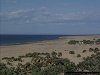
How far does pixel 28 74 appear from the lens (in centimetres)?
1509

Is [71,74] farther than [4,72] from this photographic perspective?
No

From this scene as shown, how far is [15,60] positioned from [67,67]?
7.20 metres

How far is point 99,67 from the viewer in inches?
655

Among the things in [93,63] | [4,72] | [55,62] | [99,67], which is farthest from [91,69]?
[4,72]

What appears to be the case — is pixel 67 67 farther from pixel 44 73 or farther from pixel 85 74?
pixel 85 74

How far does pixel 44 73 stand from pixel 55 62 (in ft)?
15.2

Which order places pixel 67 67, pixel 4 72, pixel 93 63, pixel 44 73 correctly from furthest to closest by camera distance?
pixel 93 63, pixel 67 67, pixel 44 73, pixel 4 72

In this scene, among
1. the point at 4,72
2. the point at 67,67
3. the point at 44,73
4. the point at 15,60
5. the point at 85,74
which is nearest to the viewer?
the point at 85,74

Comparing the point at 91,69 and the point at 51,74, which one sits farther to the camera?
the point at 91,69

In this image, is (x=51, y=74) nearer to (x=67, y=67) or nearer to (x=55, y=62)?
(x=67, y=67)

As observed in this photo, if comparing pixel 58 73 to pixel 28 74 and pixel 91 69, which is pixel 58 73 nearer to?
pixel 28 74

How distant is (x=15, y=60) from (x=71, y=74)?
13.5m

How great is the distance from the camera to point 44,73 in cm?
1447

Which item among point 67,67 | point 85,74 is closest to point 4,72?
point 67,67
